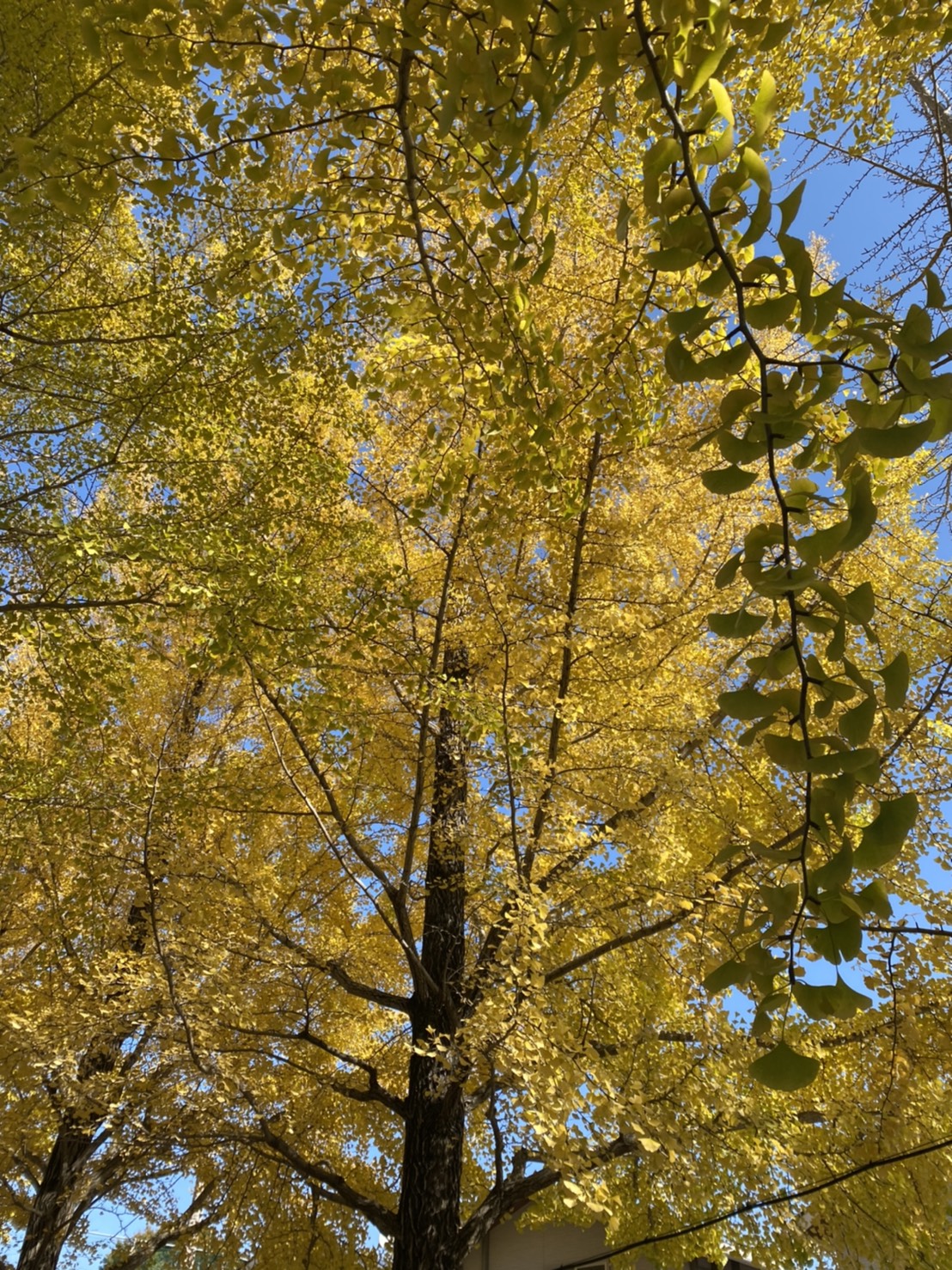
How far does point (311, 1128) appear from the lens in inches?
222

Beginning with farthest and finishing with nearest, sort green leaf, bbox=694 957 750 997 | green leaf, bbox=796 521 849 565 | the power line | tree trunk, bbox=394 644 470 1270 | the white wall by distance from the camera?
the white wall → tree trunk, bbox=394 644 470 1270 → the power line → green leaf, bbox=694 957 750 997 → green leaf, bbox=796 521 849 565

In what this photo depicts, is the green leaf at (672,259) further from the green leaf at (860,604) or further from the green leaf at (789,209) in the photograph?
the green leaf at (860,604)

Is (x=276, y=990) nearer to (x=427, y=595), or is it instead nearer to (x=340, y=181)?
(x=427, y=595)

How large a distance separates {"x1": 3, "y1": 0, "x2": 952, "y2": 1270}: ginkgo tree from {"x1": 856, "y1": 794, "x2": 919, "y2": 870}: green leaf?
4.02 ft

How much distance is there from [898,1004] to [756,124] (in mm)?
3760

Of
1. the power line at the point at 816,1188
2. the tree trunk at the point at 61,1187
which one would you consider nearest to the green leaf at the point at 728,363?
the power line at the point at 816,1188

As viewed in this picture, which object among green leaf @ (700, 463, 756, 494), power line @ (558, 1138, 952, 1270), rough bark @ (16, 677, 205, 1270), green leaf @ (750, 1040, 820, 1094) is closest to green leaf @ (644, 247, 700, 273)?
green leaf @ (700, 463, 756, 494)

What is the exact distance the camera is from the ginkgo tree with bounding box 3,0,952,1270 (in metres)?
2.62

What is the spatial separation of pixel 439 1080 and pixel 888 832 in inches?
155

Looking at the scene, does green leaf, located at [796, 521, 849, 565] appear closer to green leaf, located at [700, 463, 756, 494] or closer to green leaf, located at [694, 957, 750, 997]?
green leaf, located at [700, 463, 756, 494]

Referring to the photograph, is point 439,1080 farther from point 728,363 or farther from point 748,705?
point 728,363

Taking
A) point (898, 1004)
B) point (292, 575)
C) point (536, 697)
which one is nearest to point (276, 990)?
point (536, 697)

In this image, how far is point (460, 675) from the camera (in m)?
6.11

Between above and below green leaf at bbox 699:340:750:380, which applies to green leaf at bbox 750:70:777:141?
above
